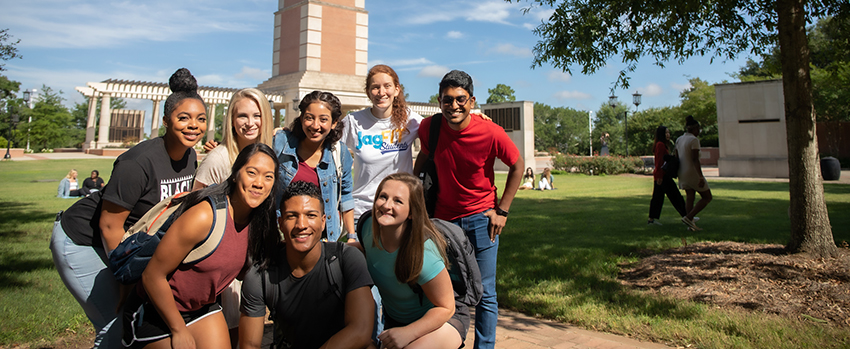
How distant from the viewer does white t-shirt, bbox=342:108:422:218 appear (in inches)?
154

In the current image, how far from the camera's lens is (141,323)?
8.12ft

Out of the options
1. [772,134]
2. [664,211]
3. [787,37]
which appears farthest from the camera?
[772,134]

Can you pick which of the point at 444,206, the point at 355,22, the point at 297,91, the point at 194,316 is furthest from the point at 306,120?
the point at 355,22

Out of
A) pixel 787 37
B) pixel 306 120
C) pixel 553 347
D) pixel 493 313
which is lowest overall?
pixel 553 347

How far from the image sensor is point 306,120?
332 centimetres

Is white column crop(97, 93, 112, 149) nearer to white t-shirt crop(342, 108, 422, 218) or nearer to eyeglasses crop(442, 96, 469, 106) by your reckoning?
white t-shirt crop(342, 108, 422, 218)

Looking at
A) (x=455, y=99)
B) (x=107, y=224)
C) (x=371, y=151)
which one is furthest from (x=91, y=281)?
(x=455, y=99)

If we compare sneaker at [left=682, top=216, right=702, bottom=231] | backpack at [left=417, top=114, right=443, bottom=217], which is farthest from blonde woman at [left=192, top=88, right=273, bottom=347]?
sneaker at [left=682, top=216, right=702, bottom=231]

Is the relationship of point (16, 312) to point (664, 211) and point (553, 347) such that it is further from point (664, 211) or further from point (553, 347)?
point (664, 211)

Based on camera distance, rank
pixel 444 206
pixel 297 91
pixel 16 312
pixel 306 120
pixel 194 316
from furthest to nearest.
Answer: pixel 297 91 → pixel 16 312 → pixel 444 206 → pixel 306 120 → pixel 194 316

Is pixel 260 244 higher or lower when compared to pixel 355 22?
lower

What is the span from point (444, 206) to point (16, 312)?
4.04m

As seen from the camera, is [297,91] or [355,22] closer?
[297,91]

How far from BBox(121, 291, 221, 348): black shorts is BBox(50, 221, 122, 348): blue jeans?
24 centimetres
